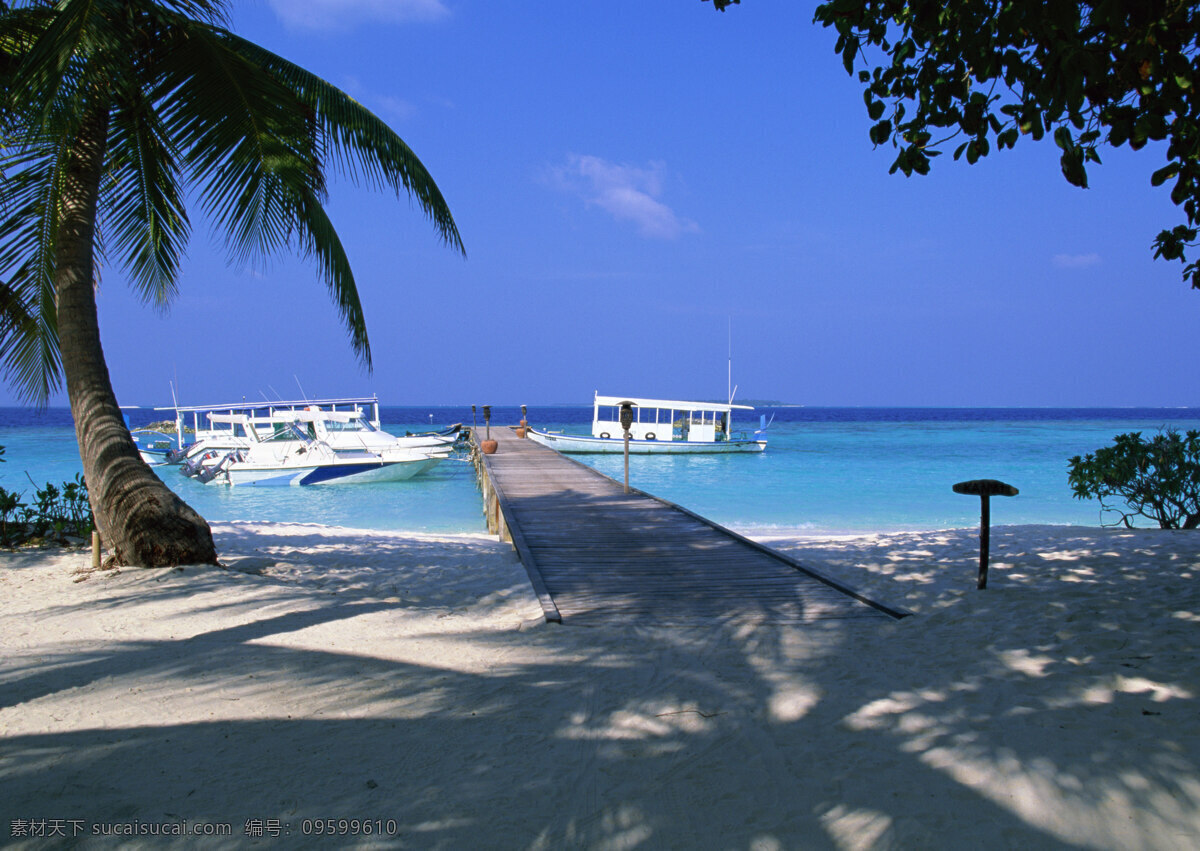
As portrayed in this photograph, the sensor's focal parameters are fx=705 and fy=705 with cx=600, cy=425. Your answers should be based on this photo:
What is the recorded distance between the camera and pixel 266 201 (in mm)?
5980

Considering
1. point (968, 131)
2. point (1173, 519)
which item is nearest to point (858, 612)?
point (968, 131)

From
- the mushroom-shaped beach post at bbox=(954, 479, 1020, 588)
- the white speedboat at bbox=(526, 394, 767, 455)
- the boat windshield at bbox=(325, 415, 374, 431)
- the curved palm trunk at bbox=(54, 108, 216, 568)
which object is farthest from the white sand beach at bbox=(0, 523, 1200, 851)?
the white speedboat at bbox=(526, 394, 767, 455)

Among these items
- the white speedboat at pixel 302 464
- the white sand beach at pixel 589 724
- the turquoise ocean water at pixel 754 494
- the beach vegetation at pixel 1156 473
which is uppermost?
the beach vegetation at pixel 1156 473

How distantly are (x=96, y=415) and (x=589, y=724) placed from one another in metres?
5.27

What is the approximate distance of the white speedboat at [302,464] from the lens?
21.6 meters

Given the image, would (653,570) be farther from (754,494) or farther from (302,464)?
(302,464)

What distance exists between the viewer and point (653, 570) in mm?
6602

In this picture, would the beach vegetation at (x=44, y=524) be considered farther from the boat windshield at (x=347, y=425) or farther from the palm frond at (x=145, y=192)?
the boat windshield at (x=347, y=425)

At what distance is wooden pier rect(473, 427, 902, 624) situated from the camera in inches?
209

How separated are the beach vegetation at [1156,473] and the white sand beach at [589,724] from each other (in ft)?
15.1

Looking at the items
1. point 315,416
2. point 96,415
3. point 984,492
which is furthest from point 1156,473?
point 315,416

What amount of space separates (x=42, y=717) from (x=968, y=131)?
5.38 metres

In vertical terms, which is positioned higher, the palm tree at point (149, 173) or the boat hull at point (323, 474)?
the palm tree at point (149, 173)

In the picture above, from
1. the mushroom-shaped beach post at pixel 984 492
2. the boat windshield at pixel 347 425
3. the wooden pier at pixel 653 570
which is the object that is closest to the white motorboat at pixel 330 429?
the boat windshield at pixel 347 425
